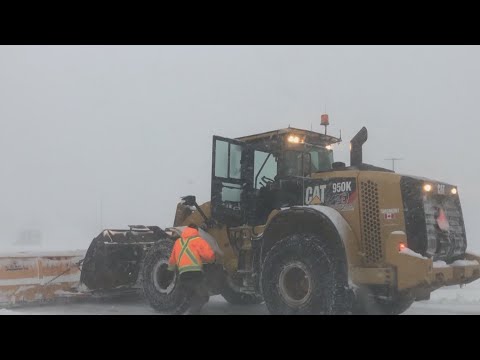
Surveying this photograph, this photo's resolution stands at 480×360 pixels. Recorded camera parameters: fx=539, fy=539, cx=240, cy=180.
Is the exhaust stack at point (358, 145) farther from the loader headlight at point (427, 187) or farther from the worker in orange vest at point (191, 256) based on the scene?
the worker in orange vest at point (191, 256)

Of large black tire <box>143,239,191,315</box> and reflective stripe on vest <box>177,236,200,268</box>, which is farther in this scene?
large black tire <box>143,239,191,315</box>

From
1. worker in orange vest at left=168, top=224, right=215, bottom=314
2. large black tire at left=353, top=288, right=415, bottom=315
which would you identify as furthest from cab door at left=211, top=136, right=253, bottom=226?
large black tire at left=353, top=288, right=415, bottom=315

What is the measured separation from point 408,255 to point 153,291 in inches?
160

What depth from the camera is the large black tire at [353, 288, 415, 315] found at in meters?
6.64

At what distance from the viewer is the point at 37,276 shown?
9.02 metres

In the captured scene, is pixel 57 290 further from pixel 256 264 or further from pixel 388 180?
pixel 388 180

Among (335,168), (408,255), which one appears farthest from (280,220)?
(408,255)

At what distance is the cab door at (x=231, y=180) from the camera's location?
26.8 feet

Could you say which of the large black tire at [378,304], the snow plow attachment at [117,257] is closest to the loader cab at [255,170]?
the snow plow attachment at [117,257]

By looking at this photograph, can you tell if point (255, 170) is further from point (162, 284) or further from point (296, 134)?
point (162, 284)

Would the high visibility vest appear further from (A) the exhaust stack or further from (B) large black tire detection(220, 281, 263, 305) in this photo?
(A) the exhaust stack

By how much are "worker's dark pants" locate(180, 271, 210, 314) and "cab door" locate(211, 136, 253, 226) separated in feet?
3.63

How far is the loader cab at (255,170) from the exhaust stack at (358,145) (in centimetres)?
50

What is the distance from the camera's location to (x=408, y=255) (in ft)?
19.7
